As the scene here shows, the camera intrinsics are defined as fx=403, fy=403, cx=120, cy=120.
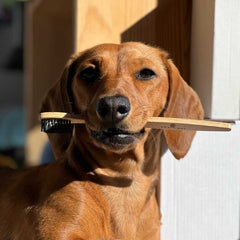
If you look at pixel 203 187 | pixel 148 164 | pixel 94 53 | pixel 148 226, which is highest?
pixel 94 53

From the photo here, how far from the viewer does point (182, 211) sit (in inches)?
73.5

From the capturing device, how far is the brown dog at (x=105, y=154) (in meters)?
1.42

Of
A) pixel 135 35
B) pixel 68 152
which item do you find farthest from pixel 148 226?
pixel 135 35

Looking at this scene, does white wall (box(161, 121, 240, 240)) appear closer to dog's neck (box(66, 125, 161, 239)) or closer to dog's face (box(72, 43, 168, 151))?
dog's neck (box(66, 125, 161, 239))

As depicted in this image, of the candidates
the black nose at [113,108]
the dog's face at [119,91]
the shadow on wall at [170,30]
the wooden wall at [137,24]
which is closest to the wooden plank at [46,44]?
the wooden wall at [137,24]

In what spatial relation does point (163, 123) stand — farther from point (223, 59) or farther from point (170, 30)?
point (170, 30)

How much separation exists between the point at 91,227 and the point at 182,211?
1.90ft

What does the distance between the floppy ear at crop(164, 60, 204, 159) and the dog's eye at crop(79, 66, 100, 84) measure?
1.07 ft

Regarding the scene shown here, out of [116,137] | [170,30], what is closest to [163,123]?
[116,137]

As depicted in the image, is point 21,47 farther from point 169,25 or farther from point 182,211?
point 182,211

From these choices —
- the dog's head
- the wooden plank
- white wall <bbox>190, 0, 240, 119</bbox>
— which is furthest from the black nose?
the wooden plank

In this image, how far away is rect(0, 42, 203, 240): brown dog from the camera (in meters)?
1.42

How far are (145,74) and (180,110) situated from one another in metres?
0.22

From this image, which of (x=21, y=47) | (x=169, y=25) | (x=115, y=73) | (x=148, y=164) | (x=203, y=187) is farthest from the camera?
(x=21, y=47)
